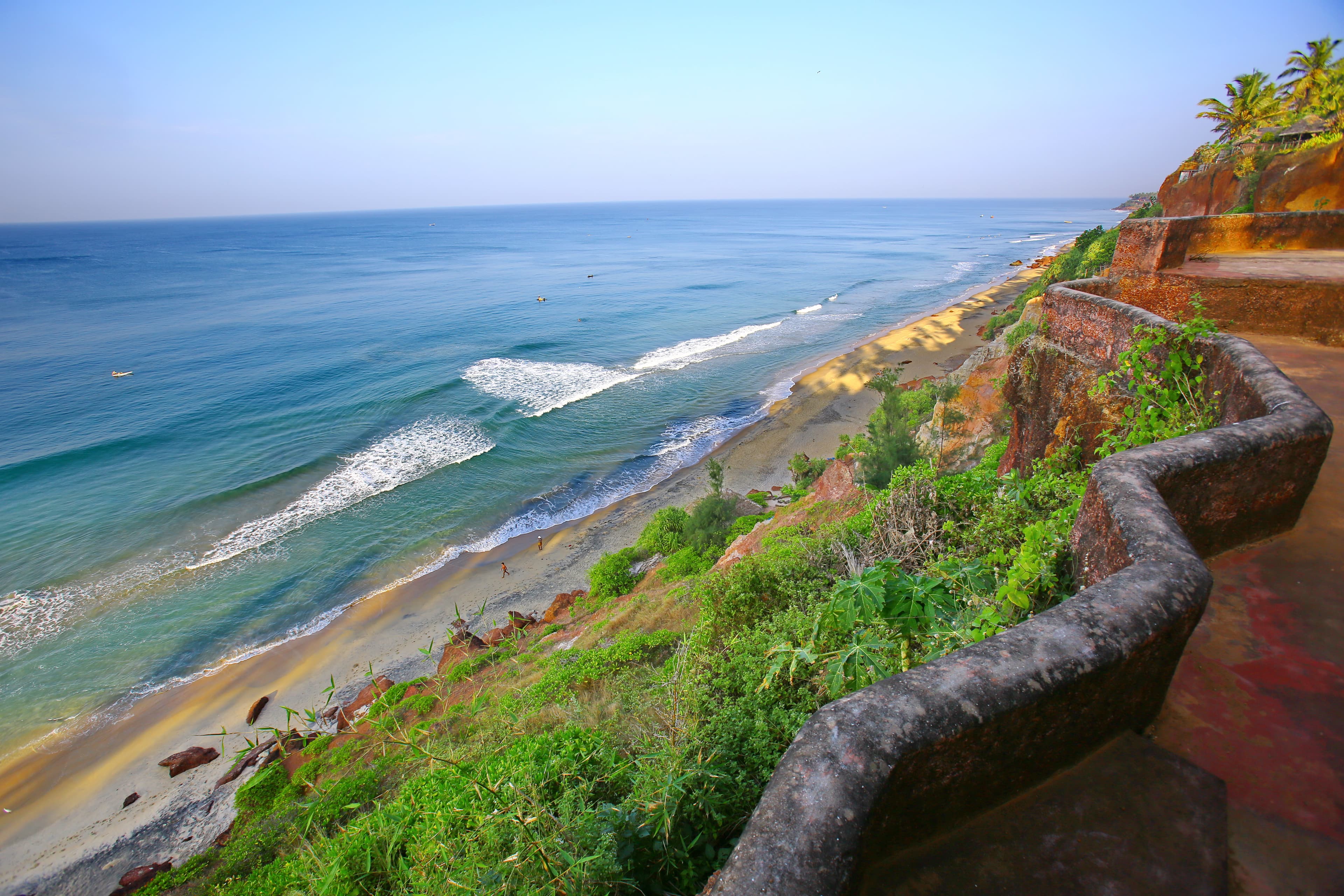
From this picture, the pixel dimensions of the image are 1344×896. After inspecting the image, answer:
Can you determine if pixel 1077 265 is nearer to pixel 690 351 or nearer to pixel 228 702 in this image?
pixel 690 351

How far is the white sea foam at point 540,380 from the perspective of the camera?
97.4 ft

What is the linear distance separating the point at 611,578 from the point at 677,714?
10769 mm

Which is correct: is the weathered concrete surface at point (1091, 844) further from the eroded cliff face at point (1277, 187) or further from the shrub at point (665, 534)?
the eroded cliff face at point (1277, 187)

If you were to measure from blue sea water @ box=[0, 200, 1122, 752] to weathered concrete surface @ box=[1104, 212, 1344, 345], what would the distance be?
16.4 metres

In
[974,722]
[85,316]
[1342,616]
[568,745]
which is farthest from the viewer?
[85,316]

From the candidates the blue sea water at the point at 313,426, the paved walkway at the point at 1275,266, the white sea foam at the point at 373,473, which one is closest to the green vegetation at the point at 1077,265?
the blue sea water at the point at 313,426

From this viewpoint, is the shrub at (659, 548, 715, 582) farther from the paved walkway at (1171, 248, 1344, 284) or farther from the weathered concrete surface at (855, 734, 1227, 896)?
the weathered concrete surface at (855, 734, 1227, 896)

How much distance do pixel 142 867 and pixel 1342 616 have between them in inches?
588

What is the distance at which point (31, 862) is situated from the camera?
1006 cm

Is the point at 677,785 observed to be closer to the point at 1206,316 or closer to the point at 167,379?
the point at 1206,316

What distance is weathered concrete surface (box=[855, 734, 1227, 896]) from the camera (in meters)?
2.09

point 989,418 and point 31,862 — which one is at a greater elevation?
point 989,418

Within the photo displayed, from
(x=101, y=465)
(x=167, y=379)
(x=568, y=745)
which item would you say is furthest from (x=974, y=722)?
(x=167, y=379)

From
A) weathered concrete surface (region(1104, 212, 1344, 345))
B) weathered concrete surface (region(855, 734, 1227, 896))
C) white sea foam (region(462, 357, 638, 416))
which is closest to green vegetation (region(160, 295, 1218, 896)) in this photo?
weathered concrete surface (region(855, 734, 1227, 896))
